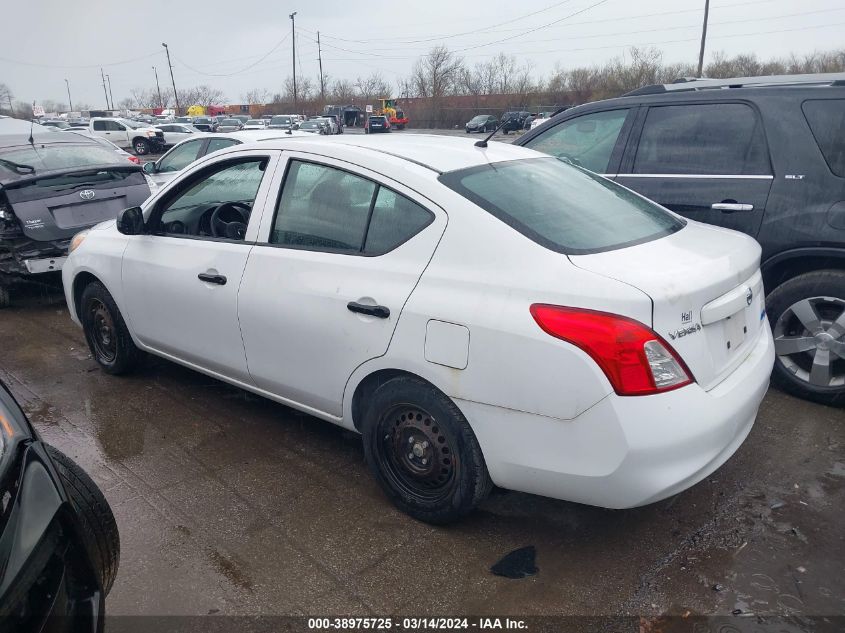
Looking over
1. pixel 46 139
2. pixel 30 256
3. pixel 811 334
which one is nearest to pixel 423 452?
pixel 811 334

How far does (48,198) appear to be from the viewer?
6516 mm

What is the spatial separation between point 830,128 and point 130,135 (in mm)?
35176

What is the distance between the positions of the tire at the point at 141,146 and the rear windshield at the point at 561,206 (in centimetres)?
3370

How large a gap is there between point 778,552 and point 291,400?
2.37 metres

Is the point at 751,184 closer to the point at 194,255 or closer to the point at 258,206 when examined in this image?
the point at 258,206

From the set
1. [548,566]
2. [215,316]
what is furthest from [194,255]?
[548,566]

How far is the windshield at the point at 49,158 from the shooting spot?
6980 mm

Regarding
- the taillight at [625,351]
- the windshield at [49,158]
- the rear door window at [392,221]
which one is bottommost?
the taillight at [625,351]

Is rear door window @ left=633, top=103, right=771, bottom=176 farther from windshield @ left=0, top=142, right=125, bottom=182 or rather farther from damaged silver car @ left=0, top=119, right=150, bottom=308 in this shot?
windshield @ left=0, top=142, right=125, bottom=182

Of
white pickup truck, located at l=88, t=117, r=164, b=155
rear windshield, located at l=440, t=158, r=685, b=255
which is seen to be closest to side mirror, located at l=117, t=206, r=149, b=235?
rear windshield, located at l=440, t=158, r=685, b=255

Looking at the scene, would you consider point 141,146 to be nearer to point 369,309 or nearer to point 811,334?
point 369,309

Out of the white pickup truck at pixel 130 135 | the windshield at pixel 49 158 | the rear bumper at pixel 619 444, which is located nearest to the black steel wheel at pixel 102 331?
the windshield at pixel 49 158

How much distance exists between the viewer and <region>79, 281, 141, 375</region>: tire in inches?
182

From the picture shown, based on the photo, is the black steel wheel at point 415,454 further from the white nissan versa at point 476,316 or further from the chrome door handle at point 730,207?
the chrome door handle at point 730,207
